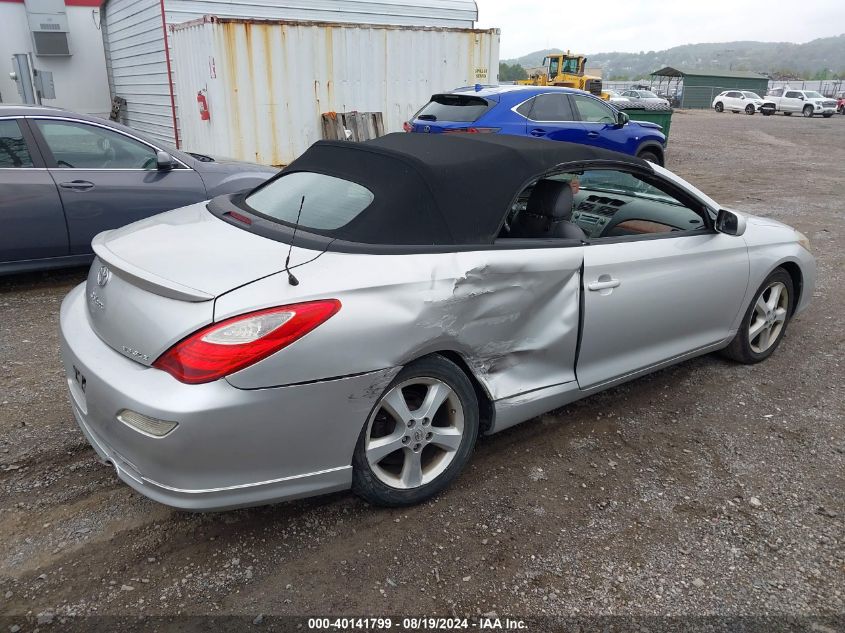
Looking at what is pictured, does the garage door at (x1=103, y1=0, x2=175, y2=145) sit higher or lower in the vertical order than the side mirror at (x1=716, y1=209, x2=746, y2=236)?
higher

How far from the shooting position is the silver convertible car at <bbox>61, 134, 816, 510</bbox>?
2203mm

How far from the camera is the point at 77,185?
5.28 m

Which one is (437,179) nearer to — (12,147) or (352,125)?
(12,147)

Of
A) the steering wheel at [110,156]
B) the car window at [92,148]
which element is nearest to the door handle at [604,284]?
the car window at [92,148]

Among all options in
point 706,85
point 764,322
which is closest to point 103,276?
point 764,322

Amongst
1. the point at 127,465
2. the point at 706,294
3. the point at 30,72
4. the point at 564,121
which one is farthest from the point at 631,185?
the point at 30,72

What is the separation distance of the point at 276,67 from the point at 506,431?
905 centimetres

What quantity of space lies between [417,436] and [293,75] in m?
9.62

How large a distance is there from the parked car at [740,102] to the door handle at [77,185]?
41.8 metres

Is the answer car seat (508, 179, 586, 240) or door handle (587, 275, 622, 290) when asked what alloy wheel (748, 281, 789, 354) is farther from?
car seat (508, 179, 586, 240)

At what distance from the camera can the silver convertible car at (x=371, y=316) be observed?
2.20 meters

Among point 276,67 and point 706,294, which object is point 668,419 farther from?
point 276,67

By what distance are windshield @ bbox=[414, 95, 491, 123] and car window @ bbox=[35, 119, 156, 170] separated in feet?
15.0

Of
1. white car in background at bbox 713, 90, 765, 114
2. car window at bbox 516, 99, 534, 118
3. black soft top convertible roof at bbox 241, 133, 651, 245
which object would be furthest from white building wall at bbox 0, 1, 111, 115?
white car in background at bbox 713, 90, 765, 114
